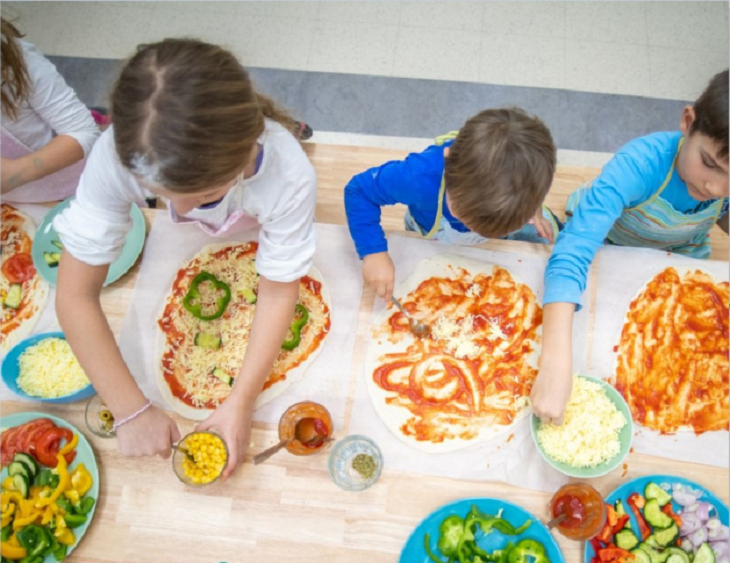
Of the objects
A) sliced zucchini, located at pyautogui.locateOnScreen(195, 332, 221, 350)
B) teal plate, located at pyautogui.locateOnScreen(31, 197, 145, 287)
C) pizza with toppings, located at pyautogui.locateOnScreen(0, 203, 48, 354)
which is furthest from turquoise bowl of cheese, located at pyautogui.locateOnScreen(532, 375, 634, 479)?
pizza with toppings, located at pyautogui.locateOnScreen(0, 203, 48, 354)

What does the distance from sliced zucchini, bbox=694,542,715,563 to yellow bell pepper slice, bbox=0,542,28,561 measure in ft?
5.37

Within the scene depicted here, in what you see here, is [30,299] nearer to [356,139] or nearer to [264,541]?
[264,541]

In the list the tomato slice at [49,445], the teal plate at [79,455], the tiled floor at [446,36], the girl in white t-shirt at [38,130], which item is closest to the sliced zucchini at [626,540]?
the teal plate at [79,455]

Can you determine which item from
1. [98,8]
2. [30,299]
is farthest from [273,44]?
[30,299]

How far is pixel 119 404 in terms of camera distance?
1452 mm

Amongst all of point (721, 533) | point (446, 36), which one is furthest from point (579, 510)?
point (446, 36)

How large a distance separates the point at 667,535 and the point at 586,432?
0.30m

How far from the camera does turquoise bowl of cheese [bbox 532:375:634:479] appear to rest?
4.66 feet

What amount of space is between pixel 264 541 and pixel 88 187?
98 centimetres

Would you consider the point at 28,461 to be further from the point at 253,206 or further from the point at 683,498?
the point at 683,498

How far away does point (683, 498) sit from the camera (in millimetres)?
1408

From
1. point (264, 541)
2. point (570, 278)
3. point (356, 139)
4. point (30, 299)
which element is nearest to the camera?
point (264, 541)

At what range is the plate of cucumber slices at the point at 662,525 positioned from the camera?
1378mm

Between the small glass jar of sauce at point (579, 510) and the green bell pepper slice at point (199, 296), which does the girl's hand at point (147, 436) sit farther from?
the small glass jar of sauce at point (579, 510)
